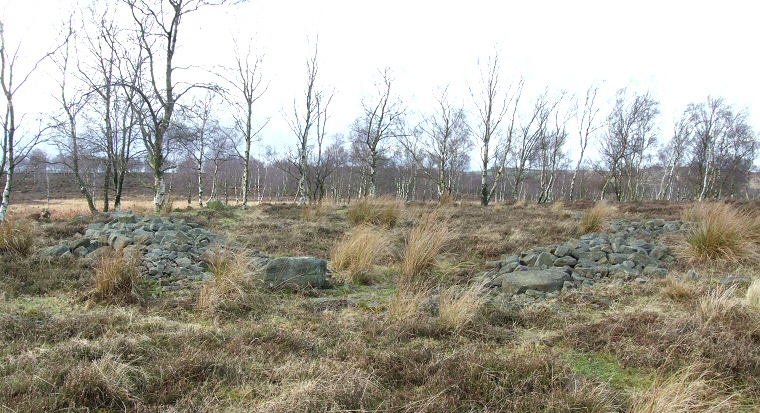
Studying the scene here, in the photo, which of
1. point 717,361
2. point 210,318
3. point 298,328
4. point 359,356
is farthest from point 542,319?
point 210,318

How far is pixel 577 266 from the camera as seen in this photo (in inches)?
204

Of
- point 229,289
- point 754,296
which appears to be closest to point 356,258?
point 229,289

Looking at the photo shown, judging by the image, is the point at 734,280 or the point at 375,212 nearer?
the point at 734,280

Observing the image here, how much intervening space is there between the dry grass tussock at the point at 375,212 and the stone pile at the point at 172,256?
3.86 metres

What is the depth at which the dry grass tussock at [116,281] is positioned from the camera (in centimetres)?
377

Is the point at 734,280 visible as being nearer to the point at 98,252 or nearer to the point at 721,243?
the point at 721,243

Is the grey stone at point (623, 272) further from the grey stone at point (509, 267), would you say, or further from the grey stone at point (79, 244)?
the grey stone at point (79, 244)

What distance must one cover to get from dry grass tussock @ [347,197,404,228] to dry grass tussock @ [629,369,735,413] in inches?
277

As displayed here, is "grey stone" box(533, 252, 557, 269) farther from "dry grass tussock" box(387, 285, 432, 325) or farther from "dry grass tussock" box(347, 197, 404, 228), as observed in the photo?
"dry grass tussock" box(347, 197, 404, 228)

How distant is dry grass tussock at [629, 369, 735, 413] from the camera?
1.82 m

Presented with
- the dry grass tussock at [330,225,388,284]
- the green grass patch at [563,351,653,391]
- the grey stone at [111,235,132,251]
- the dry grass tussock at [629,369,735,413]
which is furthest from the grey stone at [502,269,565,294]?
the grey stone at [111,235,132,251]

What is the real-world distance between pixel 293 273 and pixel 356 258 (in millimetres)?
1069

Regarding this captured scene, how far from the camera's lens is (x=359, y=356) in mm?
2613

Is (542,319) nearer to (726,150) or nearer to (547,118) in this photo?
(547,118)
